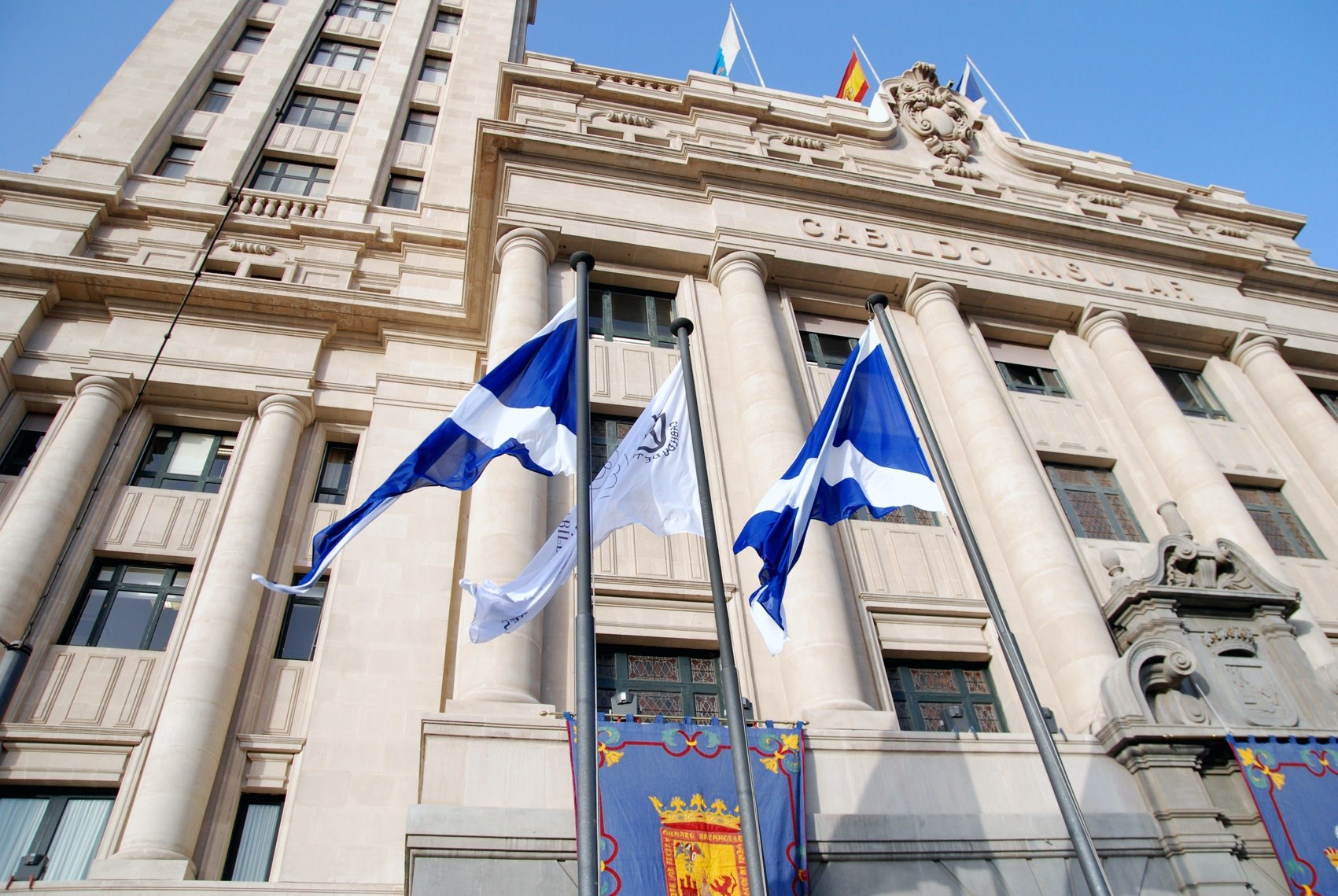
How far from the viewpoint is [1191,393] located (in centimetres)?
2231

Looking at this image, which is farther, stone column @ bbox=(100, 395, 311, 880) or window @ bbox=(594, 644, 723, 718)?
window @ bbox=(594, 644, 723, 718)

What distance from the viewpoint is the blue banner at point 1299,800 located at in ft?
38.3

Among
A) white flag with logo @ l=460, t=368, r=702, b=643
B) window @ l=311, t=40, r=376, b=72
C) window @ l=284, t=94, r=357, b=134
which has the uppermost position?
window @ l=311, t=40, r=376, b=72

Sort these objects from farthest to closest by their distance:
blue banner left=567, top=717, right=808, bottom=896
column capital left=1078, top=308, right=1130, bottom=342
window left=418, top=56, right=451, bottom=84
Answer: window left=418, top=56, right=451, bottom=84 < column capital left=1078, top=308, right=1130, bottom=342 < blue banner left=567, top=717, right=808, bottom=896

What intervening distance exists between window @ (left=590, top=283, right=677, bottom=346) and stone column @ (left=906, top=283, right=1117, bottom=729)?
5500 millimetres

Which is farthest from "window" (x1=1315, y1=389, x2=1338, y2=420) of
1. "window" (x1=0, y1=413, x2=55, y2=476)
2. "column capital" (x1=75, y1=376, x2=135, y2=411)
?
"window" (x1=0, y1=413, x2=55, y2=476)

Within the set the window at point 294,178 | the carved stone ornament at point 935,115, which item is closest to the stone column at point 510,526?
the window at point 294,178

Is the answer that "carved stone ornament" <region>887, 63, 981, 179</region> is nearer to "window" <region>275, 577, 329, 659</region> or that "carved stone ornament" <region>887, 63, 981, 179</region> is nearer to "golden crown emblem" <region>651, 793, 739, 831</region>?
"window" <region>275, 577, 329, 659</region>

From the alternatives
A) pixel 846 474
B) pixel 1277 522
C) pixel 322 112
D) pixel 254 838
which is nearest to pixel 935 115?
pixel 1277 522

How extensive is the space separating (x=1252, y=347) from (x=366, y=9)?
104 ft

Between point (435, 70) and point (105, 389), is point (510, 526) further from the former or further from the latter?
point (435, 70)

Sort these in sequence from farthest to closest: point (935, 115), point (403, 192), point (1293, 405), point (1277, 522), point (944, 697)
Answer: point (403, 192) < point (935, 115) < point (1293, 405) < point (1277, 522) < point (944, 697)

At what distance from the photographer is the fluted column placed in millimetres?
20078

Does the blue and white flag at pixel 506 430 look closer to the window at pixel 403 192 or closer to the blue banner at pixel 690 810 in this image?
the blue banner at pixel 690 810
